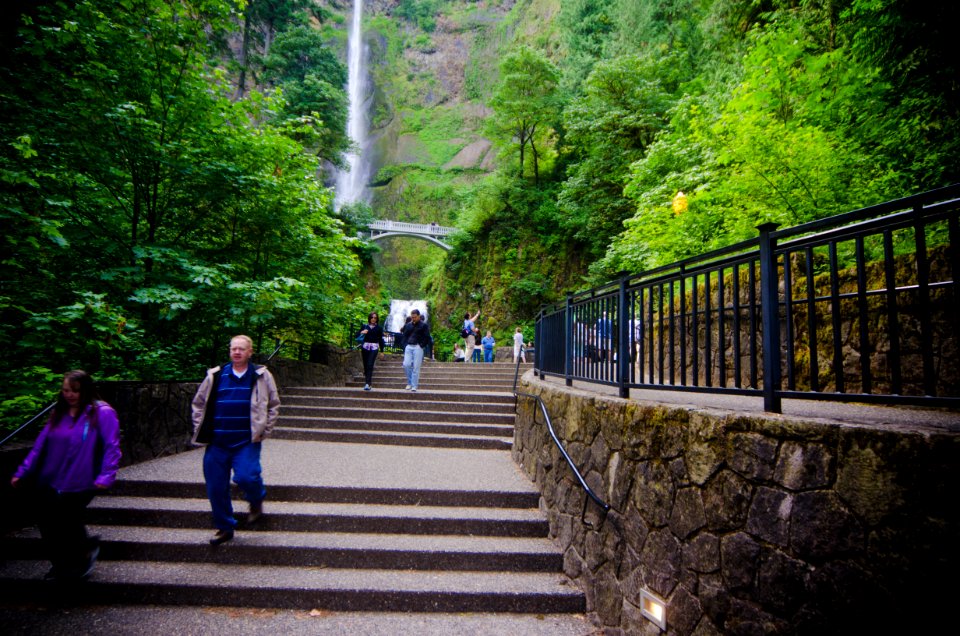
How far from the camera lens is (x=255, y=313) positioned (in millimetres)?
7465

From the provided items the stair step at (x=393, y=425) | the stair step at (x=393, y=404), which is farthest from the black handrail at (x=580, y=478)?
Result: the stair step at (x=393, y=404)

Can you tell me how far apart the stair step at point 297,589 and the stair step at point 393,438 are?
3282 millimetres

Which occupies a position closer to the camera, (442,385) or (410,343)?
(410,343)

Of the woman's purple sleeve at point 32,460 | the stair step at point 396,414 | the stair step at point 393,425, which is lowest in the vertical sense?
the stair step at point 393,425

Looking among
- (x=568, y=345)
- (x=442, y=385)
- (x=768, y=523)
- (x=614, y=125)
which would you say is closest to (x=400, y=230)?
(x=614, y=125)

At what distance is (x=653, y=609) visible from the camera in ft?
8.83

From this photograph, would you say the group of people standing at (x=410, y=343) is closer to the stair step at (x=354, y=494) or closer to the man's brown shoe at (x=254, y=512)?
the stair step at (x=354, y=494)

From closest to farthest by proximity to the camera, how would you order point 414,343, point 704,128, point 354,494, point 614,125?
point 354,494 < point 414,343 < point 704,128 < point 614,125

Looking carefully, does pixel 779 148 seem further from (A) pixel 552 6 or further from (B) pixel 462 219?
(A) pixel 552 6

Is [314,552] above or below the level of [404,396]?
below

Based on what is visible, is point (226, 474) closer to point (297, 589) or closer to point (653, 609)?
point (297, 589)

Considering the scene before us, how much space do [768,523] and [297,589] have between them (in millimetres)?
3423

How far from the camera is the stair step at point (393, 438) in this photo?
7047mm

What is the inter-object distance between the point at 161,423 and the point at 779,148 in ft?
32.9
